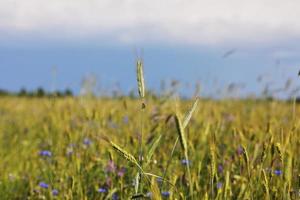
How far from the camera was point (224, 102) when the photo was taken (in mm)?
7410

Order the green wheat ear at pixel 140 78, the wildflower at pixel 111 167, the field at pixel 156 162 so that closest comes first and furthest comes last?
the green wheat ear at pixel 140 78 < the field at pixel 156 162 < the wildflower at pixel 111 167

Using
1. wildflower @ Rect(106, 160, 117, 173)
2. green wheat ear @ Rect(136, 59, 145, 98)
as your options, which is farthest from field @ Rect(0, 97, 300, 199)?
green wheat ear @ Rect(136, 59, 145, 98)

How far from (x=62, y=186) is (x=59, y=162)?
0.95ft

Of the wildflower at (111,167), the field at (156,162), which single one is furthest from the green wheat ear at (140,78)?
the wildflower at (111,167)

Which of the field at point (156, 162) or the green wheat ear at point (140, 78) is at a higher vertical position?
the green wheat ear at point (140, 78)

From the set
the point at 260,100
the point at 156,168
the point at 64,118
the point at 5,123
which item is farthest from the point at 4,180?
the point at 260,100

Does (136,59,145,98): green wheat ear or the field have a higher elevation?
(136,59,145,98): green wheat ear

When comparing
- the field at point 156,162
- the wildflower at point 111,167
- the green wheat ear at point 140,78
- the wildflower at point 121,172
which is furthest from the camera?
the wildflower at point 121,172

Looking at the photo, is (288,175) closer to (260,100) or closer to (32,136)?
(32,136)

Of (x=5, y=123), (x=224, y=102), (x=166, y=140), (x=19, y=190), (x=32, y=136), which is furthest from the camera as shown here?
(x=224, y=102)

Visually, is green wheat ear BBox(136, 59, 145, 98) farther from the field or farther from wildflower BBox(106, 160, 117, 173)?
wildflower BBox(106, 160, 117, 173)

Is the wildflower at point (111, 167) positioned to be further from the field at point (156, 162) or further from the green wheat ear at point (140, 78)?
the green wheat ear at point (140, 78)

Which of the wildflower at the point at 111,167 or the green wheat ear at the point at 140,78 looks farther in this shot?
the wildflower at the point at 111,167

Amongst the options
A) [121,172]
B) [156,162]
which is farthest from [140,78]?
[121,172]
